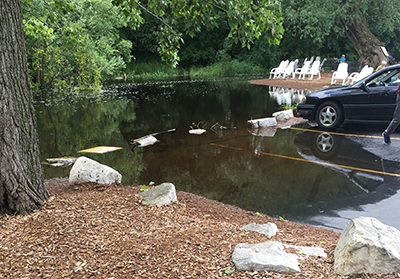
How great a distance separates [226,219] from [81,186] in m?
2.06

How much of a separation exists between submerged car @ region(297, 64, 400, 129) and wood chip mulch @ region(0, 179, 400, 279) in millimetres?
5500

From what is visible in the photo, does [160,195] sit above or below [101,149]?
above

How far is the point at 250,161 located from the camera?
7.06 meters

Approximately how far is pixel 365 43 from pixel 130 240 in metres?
30.1

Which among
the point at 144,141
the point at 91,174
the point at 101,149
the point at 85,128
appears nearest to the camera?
the point at 91,174

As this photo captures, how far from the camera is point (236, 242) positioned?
11.0 feet

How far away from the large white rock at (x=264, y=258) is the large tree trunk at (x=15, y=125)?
2384mm

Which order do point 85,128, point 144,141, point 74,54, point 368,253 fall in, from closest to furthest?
point 368,253 < point 144,141 < point 85,128 < point 74,54

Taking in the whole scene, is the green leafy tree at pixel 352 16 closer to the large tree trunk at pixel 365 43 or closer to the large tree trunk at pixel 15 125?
the large tree trunk at pixel 365 43

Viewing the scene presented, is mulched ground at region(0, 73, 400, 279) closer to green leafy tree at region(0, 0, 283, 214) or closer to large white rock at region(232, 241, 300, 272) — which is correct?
large white rock at region(232, 241, 300, 272)

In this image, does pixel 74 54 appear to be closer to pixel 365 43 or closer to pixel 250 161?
pixel 250 161

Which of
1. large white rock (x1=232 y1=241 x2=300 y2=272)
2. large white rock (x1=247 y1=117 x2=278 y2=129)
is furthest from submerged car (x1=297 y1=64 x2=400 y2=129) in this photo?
large white rock (x1=232 y1=241 x2=300 y2=272)

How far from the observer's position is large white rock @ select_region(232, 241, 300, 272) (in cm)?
281

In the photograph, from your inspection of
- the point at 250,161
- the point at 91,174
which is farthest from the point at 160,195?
the point at 250,161
